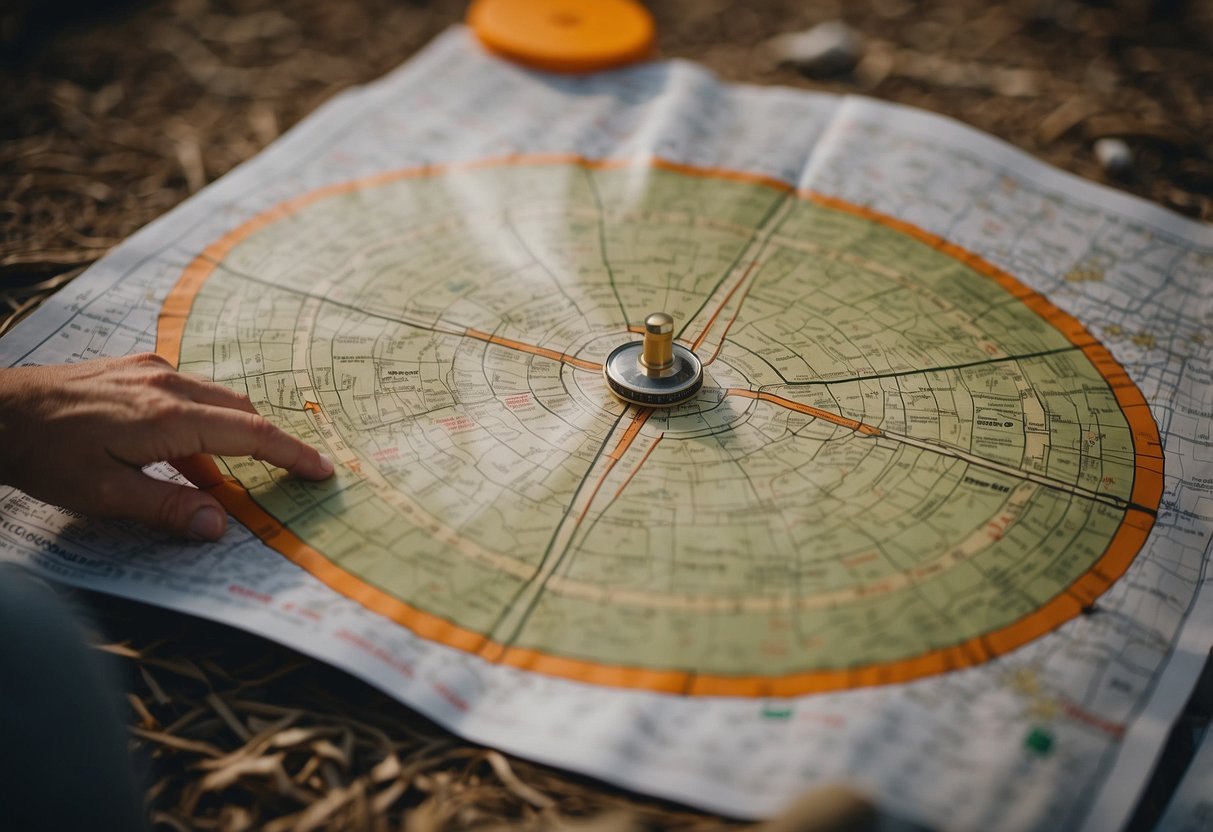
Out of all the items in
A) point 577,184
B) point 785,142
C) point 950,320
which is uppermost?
point 785,142

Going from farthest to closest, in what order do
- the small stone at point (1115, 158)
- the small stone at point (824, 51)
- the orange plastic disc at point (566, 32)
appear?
the small stone at point (824, 51) → the orange plastic disc at point (566, 32) → the small stone at point (1115, 158)

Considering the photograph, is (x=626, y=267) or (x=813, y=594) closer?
(x=813, y=594)

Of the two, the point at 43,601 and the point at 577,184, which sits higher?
the point at 577,184

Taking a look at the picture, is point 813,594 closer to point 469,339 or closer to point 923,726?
point 923,726

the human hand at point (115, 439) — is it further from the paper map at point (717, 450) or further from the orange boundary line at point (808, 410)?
the orange boundary line at point (808, 410)

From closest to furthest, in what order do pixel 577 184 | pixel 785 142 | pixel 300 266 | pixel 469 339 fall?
1. pixel 469 339
2. pixel 300 266
3. pixel 577 184
4. pixel 785 142

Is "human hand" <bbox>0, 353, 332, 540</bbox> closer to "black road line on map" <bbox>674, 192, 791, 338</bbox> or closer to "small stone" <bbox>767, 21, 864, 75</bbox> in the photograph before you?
"black road line on map" <bbox>674, 192, 791, 338</bbox>

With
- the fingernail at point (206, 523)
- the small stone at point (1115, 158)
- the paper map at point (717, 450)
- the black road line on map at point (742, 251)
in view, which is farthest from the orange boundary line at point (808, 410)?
the small stone at point (1115, 158)

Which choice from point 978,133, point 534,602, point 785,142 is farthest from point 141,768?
point 978,133
